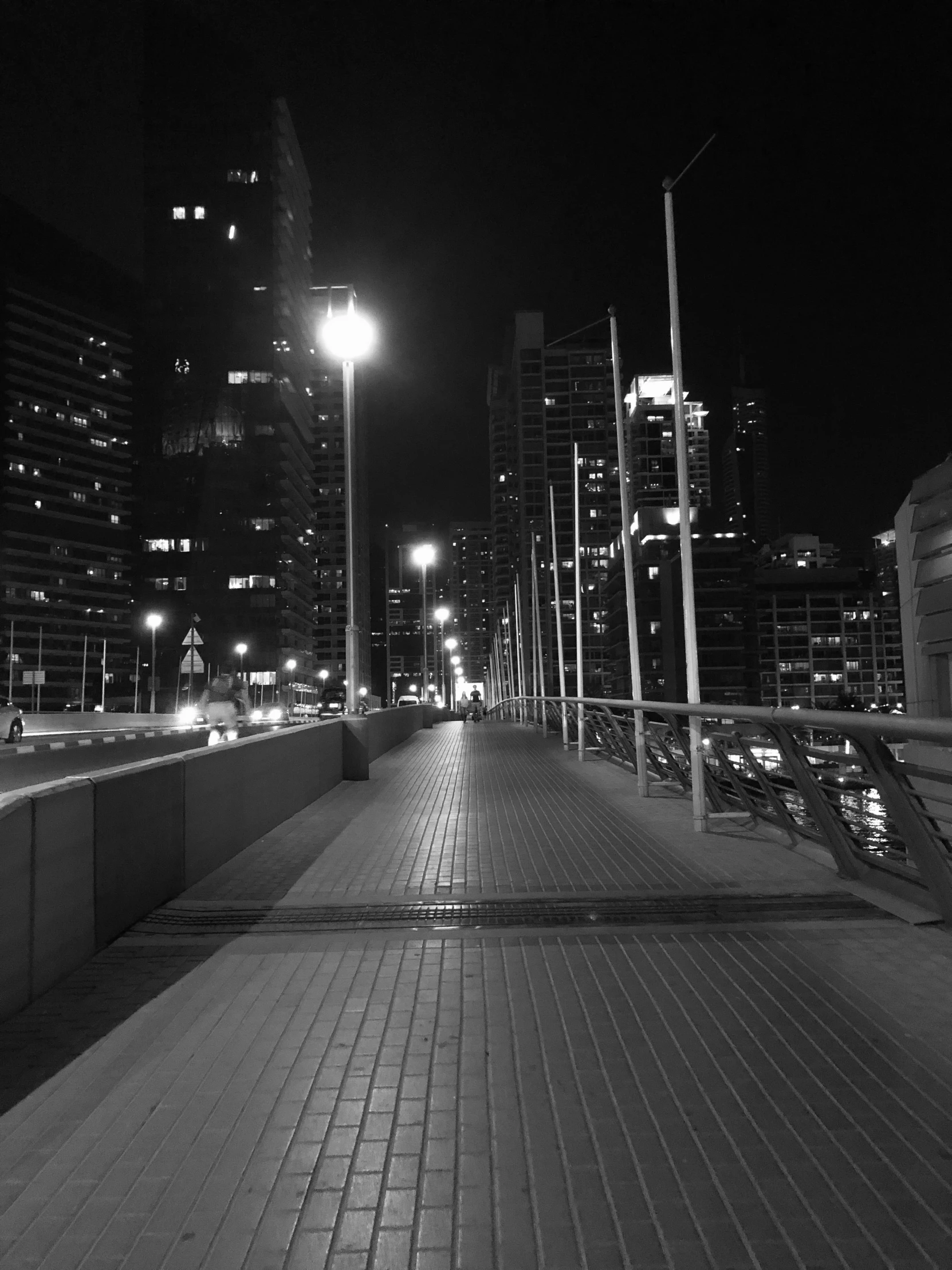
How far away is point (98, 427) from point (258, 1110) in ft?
603

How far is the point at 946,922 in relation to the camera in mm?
6098

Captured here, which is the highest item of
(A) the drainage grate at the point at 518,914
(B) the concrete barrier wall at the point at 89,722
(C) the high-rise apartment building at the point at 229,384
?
(C) the high-rise apartment building at the point at 229,384

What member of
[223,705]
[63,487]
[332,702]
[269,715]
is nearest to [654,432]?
[269,715]

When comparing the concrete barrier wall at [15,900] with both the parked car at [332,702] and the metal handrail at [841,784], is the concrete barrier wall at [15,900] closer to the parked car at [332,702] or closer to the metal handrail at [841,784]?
the metal handrail at [841,784]

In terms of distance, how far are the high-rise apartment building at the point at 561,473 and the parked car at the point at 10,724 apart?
57.2 meters

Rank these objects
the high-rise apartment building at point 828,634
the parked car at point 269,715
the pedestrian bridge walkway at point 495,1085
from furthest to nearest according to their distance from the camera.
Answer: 1. the high-rise apartment building at point 828,634
2. the parked car at point 269,715
3. the pedestrian bridge walkway at point 495,1085

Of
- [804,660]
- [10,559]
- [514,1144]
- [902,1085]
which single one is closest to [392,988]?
[514,1144]

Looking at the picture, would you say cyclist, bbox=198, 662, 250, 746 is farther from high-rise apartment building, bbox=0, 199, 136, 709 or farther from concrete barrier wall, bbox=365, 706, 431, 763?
high-rise apartment building, bbox=0, 199, 136, 709

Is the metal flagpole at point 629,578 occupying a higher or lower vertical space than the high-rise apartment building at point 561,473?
lower

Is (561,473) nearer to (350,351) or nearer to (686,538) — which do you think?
(350,351)

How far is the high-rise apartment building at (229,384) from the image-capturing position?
136625 mm

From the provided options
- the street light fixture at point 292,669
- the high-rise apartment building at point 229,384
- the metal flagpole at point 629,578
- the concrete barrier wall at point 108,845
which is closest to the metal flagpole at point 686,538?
the metal flagpole at point 629,578

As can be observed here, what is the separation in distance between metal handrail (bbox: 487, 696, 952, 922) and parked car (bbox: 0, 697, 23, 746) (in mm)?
A: 21925

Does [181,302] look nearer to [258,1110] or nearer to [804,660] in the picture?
[804,660]
